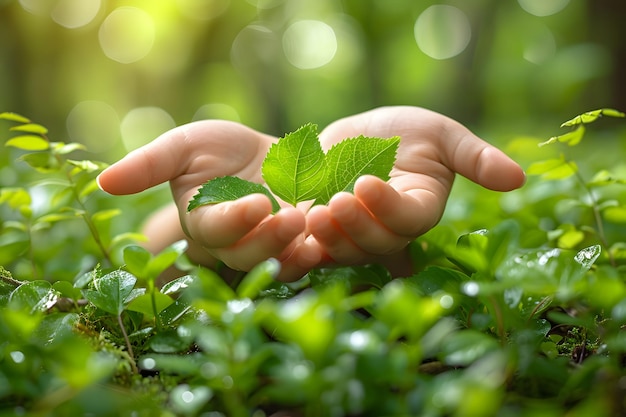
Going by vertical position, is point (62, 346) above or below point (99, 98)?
above

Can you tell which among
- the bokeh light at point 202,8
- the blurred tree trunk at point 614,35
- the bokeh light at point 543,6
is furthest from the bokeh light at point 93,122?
the blurred tree trunk at point 614,35

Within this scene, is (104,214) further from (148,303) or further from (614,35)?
(614,35)

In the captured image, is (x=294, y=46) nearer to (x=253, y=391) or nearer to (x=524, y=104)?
(x=524, y=104)

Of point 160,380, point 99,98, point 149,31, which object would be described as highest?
point 160,380

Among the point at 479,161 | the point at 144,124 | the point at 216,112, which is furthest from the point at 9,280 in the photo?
the point at 144,124

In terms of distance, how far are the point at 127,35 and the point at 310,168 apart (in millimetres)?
3147

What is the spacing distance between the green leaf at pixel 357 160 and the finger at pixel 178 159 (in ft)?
0.59

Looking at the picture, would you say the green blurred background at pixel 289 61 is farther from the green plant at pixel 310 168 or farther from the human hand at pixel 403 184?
the green plant at pixel 310 168

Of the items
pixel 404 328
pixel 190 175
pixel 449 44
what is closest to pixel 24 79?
pixel 449 44

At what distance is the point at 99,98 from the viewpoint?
346 cm

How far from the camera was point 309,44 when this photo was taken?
11.6ft

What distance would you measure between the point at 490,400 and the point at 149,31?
3408mm

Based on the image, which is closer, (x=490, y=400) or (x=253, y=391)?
(x=490, y=400)

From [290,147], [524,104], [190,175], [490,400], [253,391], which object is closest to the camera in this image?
[490,400]
